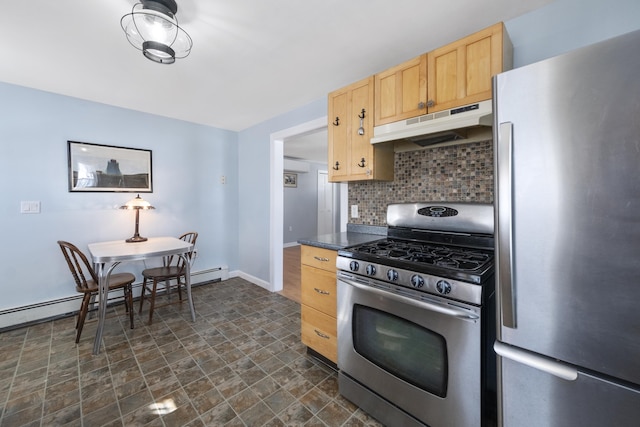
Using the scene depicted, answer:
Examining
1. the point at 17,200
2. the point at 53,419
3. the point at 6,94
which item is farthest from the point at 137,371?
the point at 6,94

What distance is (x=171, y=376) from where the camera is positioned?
186cm

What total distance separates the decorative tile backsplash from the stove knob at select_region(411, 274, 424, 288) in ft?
2.78

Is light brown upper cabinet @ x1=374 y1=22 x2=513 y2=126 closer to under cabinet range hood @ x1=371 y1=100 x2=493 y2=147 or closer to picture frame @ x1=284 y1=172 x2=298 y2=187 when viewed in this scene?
under cabinet range hood @ x1=371 y1=100 x2=493 y2=147

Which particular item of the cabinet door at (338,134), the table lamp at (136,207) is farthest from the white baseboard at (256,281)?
the cabinet door at (338,134)

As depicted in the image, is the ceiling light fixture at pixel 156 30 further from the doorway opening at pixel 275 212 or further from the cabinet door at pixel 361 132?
the doorway opening at pixel 275 212

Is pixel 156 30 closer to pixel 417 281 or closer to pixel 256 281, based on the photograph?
pixel 417 281

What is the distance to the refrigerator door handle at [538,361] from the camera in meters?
0.92

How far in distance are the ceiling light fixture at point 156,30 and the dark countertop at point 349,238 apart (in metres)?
1.60

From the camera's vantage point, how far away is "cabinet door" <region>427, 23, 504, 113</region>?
141 centimetres

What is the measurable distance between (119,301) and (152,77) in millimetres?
2577

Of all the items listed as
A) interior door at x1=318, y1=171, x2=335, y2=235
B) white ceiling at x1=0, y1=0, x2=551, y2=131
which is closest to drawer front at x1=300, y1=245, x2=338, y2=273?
white ceiling at x1=0, y1=0, x2=551, y2=131

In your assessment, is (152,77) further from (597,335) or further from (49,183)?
(597,335)

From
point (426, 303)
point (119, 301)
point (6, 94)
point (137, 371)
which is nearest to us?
point (426, 303)

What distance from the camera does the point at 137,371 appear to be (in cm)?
192
